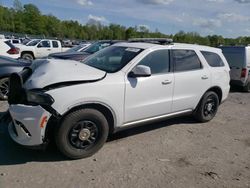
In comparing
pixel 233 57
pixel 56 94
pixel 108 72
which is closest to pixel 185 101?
pixel 108 72

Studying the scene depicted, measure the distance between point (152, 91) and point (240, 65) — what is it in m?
6.37

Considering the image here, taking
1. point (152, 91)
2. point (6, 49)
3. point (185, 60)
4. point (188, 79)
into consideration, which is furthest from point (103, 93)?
point (6, 49)

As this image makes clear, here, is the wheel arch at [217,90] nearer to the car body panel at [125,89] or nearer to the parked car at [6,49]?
the car body panel at [125,89]

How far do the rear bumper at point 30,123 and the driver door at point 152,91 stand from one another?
52.4 inches

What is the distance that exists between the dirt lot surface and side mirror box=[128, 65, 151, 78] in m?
1.20

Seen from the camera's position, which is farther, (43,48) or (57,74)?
(43,48)

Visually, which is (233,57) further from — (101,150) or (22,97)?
(22,97)

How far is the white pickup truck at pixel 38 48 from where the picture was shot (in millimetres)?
17797

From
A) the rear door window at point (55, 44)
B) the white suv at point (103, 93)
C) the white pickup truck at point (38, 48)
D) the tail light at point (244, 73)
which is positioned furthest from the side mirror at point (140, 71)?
the rear door window at point (55, 44)

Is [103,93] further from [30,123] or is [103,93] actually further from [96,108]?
[30,123]

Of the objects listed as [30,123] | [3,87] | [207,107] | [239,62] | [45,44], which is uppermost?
[45,44]

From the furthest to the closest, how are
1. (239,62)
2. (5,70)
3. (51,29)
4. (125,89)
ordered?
1. (51,29)
2. (239,62)
3. (5,70)
4. (125,89)

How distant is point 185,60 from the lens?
514 centimetres

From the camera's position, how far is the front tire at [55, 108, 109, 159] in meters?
3.61
